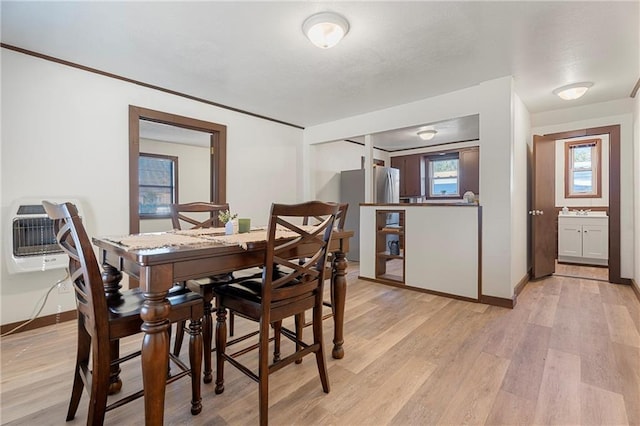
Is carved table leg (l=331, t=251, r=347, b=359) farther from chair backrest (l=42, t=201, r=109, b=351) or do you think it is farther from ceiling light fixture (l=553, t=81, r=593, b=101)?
ceiling light fixture (l=553, t=81, r=593, b=101)

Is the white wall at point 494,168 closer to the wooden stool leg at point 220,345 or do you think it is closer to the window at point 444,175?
the wooden stool leg at point 220,345

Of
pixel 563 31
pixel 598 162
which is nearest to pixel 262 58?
pixel 563 31

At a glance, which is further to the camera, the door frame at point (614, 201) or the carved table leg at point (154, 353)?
the door frame at point (614, 201)

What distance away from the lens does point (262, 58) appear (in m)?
2.71

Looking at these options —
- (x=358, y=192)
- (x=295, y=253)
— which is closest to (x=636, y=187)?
(x=358, y=192)

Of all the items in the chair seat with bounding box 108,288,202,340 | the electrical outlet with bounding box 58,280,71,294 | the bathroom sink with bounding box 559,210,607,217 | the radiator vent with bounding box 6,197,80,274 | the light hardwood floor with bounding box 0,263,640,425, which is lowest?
the light hardwood floor with bounding box 0,263,640,425

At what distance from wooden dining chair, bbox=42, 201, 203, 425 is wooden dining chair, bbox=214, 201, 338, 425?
177 millimetres

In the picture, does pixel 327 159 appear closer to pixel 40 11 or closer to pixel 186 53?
pixel 186 53

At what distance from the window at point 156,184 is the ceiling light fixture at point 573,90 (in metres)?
6.43

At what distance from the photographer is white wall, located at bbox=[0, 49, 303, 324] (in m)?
2.50

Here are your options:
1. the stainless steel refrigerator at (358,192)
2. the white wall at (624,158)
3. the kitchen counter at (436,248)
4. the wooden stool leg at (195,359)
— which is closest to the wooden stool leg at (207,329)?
the wooden stool leg at (195,359)

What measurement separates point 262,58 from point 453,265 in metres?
2.90

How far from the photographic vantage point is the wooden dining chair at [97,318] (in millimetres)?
1182

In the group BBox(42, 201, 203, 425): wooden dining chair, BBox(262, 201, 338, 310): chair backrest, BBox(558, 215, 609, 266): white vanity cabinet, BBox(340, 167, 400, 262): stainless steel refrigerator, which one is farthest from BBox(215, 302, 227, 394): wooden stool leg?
BBox(558, 215, 609, 266): white vanity cabinet
